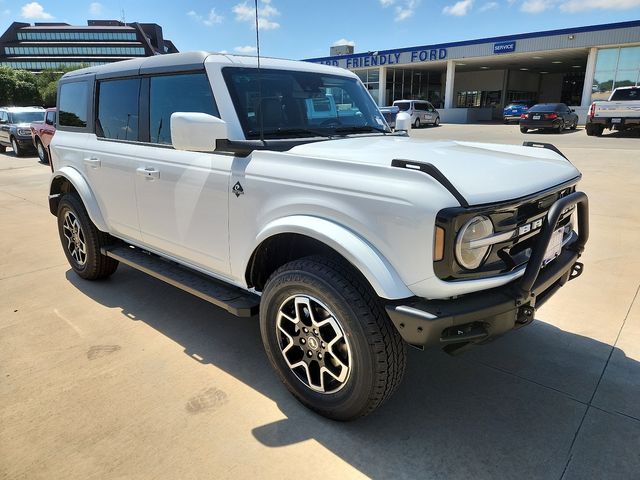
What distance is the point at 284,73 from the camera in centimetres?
338

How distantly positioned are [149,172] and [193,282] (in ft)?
2.85

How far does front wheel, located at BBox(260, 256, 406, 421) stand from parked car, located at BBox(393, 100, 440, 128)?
28179 millimetres

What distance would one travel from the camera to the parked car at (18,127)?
16.8 m

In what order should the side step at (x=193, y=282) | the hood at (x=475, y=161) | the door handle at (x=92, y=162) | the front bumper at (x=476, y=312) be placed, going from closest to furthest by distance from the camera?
the front bumper at (x=476, y=312) < the hood at (x=475, y=161) < the side step at (x=193, y=282) < the door handle at (x=92, y=162)

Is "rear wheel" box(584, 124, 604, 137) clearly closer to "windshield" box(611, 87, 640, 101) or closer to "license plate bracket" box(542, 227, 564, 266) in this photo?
"windshield" box(611, 87, 640, 101)

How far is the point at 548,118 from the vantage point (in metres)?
22.5

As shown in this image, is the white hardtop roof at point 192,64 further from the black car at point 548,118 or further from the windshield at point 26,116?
the black car at point 548,118

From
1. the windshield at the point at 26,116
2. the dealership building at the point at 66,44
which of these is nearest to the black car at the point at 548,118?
the windshield at the point at 26,116

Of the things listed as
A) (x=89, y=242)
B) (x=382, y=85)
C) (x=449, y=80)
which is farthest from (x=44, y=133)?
A: (x=382, y=85)

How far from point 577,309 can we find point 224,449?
10.2 feet

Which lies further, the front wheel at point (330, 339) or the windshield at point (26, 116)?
the windshield at point (26, 116)

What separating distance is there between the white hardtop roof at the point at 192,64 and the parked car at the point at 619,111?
19.5 meters

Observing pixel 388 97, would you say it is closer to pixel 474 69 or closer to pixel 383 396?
pixel 474 69

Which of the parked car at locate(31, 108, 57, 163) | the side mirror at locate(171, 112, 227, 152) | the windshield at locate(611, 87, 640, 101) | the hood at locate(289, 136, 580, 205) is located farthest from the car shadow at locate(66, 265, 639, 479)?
the windshield at locate(611, 87, 640, 101)
